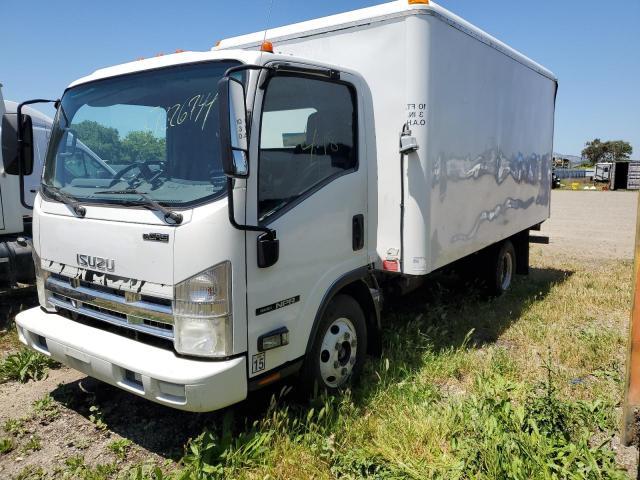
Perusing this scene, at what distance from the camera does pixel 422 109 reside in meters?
4.01

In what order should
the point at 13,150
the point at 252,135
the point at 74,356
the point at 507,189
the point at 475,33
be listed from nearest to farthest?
1. the point at 252,135
2. the point at 74,356
3. the point at 13,150
4. the point at 475,33
5. the point at 507,189

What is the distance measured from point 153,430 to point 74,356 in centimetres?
79

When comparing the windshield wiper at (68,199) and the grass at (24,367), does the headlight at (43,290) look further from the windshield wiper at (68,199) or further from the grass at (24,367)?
the grass at (24,367)

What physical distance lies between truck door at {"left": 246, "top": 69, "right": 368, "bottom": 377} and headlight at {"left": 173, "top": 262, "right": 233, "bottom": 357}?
158 millimetres

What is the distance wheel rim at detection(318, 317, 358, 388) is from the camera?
3.67m

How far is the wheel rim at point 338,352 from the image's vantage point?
3.67 metres

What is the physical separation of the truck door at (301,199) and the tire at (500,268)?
3.38 metres

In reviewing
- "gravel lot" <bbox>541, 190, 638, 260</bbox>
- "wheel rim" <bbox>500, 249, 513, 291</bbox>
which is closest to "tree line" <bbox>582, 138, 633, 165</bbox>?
"gravel lot" <bbox>541, 190, 638, 260</bbox>

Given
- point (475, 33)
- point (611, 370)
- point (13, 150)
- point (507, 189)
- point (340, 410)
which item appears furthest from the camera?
point (507, 189)

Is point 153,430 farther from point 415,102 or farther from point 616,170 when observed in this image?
point 616,170

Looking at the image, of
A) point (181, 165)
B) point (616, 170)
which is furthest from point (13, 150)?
point (616, 170)

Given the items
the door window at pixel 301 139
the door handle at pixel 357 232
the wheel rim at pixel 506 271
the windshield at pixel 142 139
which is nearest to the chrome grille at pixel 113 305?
the windshield at pixel 142 139

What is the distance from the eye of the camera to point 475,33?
4891 mm

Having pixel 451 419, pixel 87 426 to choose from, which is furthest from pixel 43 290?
pixel 451 419
